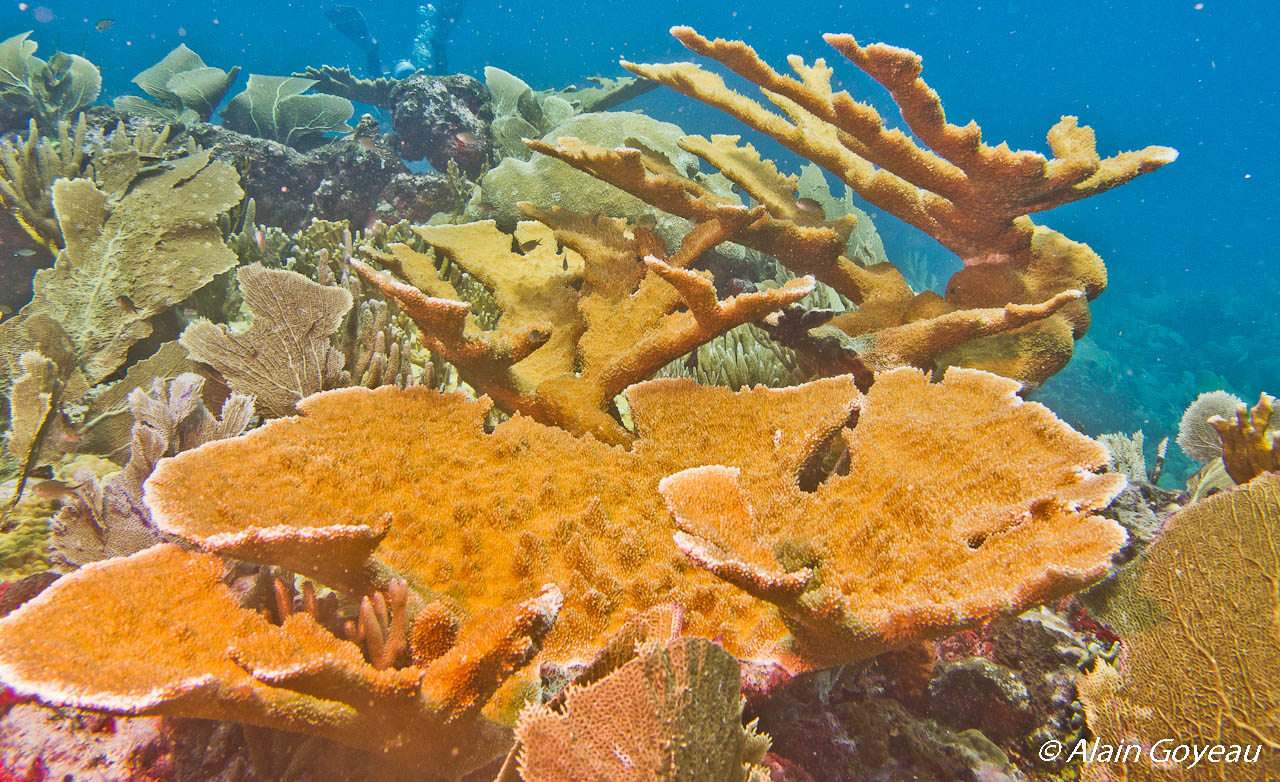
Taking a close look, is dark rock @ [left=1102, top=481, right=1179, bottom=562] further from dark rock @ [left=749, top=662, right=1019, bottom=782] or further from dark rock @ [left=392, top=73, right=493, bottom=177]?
dark rock @ [left=392, top=73, right=493, bottom=177]

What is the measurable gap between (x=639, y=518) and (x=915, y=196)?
2.36 meters

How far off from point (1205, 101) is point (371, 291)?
117677mm

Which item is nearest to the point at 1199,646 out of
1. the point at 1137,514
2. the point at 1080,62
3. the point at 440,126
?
the point at 1137,514

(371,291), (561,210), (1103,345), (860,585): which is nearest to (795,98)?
(561,210)

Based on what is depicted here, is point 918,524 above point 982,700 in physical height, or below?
above

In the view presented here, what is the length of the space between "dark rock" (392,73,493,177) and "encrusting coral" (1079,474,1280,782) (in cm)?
798

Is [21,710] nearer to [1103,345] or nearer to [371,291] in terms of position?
[371,291]

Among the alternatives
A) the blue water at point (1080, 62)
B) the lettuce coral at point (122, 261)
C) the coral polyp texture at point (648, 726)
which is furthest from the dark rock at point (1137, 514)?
the blue water at point (1080, 62)

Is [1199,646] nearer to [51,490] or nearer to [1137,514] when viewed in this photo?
A: [1137,514]

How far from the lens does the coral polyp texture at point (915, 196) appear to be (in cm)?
251

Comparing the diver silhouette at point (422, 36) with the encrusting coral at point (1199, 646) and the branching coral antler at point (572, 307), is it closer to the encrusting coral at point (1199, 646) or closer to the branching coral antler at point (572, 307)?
the branching coral antler at point (572, 307)

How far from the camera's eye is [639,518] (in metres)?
1.81

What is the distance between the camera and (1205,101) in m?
77.6

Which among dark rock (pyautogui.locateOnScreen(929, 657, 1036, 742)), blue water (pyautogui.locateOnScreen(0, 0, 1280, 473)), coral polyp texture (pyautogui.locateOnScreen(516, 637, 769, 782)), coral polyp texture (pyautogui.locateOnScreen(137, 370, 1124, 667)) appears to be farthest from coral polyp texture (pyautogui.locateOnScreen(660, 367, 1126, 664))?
blue water (pyautogui.locateOnScreen(0, 0, 1280, 473))
